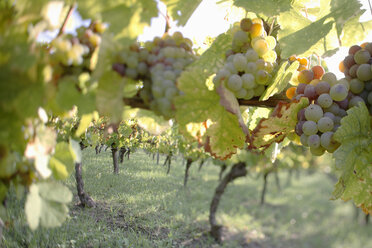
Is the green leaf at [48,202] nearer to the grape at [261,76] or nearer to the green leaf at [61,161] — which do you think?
the green leaf at [61,161]

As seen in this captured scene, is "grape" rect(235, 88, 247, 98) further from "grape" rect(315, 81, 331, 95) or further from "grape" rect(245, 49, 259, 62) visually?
"grape" rect(315, 81, 331, 95)

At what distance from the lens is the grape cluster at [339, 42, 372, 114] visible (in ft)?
1.60

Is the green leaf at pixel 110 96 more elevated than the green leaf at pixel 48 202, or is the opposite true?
the green leaf at pixel 110 96

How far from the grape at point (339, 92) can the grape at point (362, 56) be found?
67 millimetres

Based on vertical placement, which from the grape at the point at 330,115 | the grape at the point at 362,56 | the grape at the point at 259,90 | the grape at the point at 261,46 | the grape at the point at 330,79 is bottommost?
the grape at the point at 330,115

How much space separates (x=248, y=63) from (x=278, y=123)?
14cm

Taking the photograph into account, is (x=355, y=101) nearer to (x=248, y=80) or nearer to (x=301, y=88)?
(x=301, y=88)

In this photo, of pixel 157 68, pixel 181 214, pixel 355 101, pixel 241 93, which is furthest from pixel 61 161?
pixel 181 214

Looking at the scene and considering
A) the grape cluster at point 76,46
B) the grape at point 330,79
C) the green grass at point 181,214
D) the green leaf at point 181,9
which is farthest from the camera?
the green grass at point 181,214

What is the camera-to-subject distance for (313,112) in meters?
0.48

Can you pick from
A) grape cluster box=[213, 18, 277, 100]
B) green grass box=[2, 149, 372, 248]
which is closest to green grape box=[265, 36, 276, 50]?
grape cluster box=[213, 18, 277, 100]

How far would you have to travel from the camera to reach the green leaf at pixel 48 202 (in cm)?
30

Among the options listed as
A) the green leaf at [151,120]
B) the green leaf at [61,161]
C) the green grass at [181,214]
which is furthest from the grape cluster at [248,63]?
the green grass at [181,214]

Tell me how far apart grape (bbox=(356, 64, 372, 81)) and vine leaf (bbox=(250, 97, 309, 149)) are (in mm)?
103
